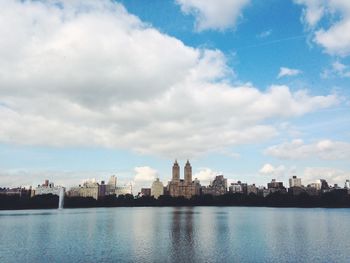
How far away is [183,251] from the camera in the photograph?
48.5m

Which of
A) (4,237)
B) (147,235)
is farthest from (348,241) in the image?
(4,237)

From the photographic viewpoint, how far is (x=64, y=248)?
52.1 metres

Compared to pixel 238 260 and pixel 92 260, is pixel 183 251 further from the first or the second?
pixel 92 260

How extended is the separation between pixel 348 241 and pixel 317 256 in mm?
14689

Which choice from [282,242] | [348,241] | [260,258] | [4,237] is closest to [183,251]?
[260,258]

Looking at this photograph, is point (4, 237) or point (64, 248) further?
point (4, 237)

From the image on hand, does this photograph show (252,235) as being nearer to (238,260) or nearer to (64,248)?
(238,260)

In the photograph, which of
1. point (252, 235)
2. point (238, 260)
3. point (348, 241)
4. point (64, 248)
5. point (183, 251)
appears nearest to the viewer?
point (238, 260)

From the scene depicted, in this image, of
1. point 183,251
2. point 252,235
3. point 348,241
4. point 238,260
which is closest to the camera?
point 238,260

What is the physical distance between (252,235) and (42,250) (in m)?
33.5

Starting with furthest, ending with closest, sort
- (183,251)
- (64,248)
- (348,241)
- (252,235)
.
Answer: (252,235), (348,241), (64,248), (183,251)

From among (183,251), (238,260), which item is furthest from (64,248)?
(238,260)

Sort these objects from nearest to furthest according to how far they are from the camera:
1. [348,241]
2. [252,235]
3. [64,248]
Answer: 1. [64,248]
2. [348,241]
3. [252,235]

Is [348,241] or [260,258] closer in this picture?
[260,258]
